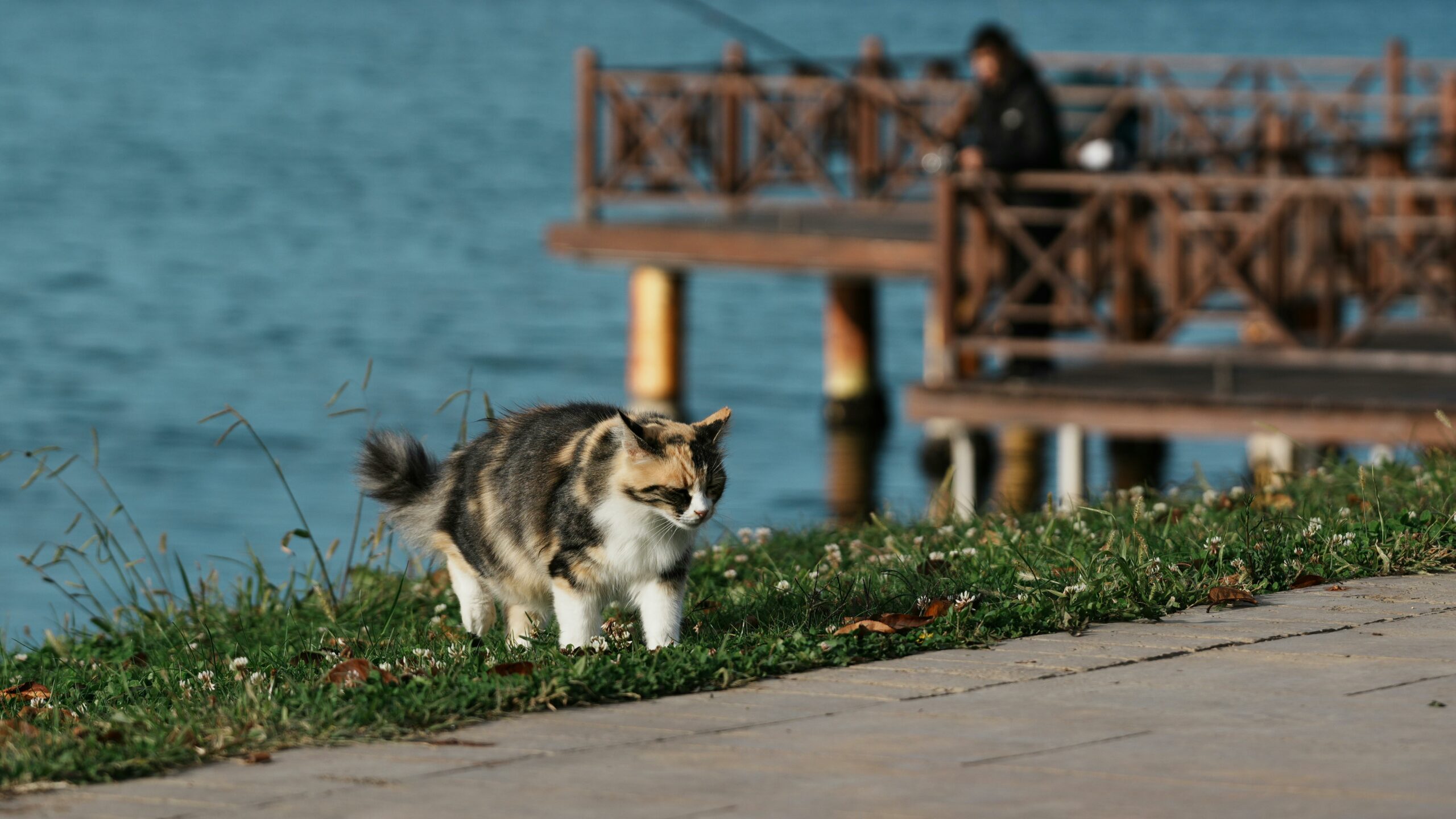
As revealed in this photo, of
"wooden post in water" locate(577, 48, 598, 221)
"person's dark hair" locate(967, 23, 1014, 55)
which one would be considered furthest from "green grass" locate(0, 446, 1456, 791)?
"wooden post in water" locate(577, 48, 598, 221)

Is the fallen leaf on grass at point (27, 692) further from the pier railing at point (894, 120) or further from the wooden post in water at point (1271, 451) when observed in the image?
the pier railing at point (894, 120)

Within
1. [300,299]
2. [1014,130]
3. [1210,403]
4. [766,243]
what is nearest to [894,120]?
[766,243]

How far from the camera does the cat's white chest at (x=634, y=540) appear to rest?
17.9ft

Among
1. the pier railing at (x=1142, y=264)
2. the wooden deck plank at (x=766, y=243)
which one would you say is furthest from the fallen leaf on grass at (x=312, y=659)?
the wooden deck plank at (x=766, y=243)

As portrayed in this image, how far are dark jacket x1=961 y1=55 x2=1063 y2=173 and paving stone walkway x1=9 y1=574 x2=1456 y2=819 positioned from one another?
27.6 ft

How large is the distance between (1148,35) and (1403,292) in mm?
88320

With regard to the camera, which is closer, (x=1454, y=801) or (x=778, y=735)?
(x=1454, y=801)

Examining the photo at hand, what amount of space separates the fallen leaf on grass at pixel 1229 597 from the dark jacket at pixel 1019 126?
7969 millimetres

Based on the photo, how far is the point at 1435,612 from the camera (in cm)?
571

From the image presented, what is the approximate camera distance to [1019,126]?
13617 millimetres

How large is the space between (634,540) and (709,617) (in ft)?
2.32

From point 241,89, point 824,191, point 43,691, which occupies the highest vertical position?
point 241,89

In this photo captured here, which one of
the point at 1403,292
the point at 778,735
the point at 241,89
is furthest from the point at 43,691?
the point at 241,89

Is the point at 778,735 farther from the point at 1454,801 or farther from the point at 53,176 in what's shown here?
the point at 53,176
